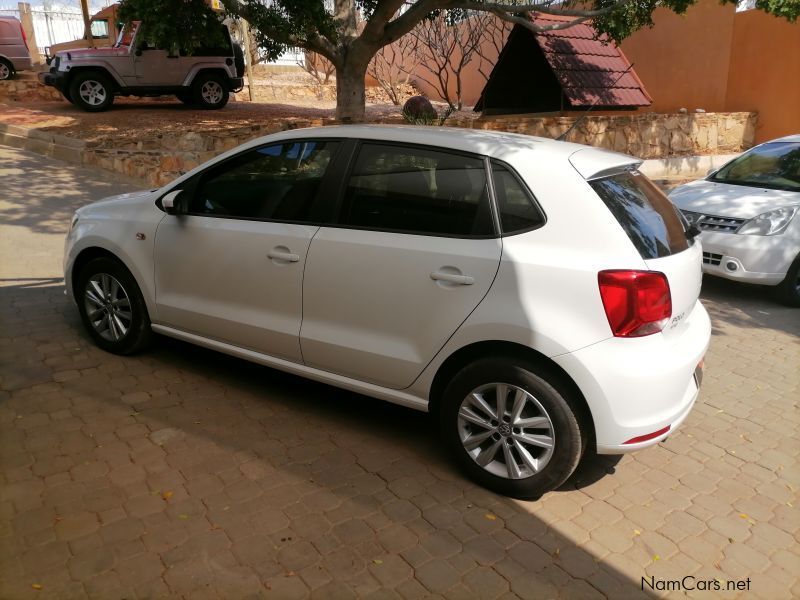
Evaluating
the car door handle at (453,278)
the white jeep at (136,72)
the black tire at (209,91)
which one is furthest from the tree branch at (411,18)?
the car door handle at (453,278)

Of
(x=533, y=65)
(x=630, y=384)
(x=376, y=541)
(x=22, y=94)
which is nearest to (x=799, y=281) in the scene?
(x=630, y=384)

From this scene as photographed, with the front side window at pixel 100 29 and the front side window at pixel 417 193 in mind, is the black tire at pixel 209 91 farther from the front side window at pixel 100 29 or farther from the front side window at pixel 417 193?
the front side window at pixel 417 193

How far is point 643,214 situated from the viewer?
11.5 ft

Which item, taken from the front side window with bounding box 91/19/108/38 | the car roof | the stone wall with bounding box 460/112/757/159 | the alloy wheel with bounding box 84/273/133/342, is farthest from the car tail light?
the front side window with bounding box 91/19/108/38

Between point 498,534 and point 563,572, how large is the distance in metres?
0.35

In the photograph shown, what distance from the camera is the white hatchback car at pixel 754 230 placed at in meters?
6.53

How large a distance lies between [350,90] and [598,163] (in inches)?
343

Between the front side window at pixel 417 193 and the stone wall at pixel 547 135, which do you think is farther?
the stone wall at pixel 547 135

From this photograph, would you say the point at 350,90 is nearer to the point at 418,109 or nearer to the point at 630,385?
the point at 418,109

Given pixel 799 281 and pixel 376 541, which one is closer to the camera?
pixel 376 541

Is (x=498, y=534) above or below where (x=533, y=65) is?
below

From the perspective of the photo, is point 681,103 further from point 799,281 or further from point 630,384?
point 630,384

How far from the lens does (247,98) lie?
19453mm

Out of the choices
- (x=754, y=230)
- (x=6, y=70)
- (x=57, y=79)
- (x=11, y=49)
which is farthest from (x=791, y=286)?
(x=11, y=49)
